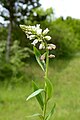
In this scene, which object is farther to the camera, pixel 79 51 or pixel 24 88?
pixel 79 51

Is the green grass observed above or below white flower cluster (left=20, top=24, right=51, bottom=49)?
below

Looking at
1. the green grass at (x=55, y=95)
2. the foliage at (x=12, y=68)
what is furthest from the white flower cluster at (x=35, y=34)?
the foliage at (x=12, y=68)

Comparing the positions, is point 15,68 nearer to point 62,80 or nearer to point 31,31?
point 62,80

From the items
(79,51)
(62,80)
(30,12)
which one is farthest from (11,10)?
(79,51)

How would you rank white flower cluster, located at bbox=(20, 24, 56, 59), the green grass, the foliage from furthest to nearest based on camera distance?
the foliage < the green grass < white flower cluster, located at bbox=(20, 24, 56, 59)

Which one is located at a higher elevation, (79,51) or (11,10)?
(11,10)

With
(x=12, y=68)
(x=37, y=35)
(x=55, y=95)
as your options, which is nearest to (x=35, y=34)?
(x=37, y=35)

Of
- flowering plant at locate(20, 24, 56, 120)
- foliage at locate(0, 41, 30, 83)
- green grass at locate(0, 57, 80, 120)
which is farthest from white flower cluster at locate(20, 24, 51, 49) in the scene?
foliage at locate(0, 41, 30, 83)

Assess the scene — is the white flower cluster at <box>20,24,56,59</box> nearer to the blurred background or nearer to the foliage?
the blurred background

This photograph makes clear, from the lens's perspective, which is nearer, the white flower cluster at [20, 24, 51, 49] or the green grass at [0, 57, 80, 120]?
the white flower cluster at [20, 24, 51, 49]
